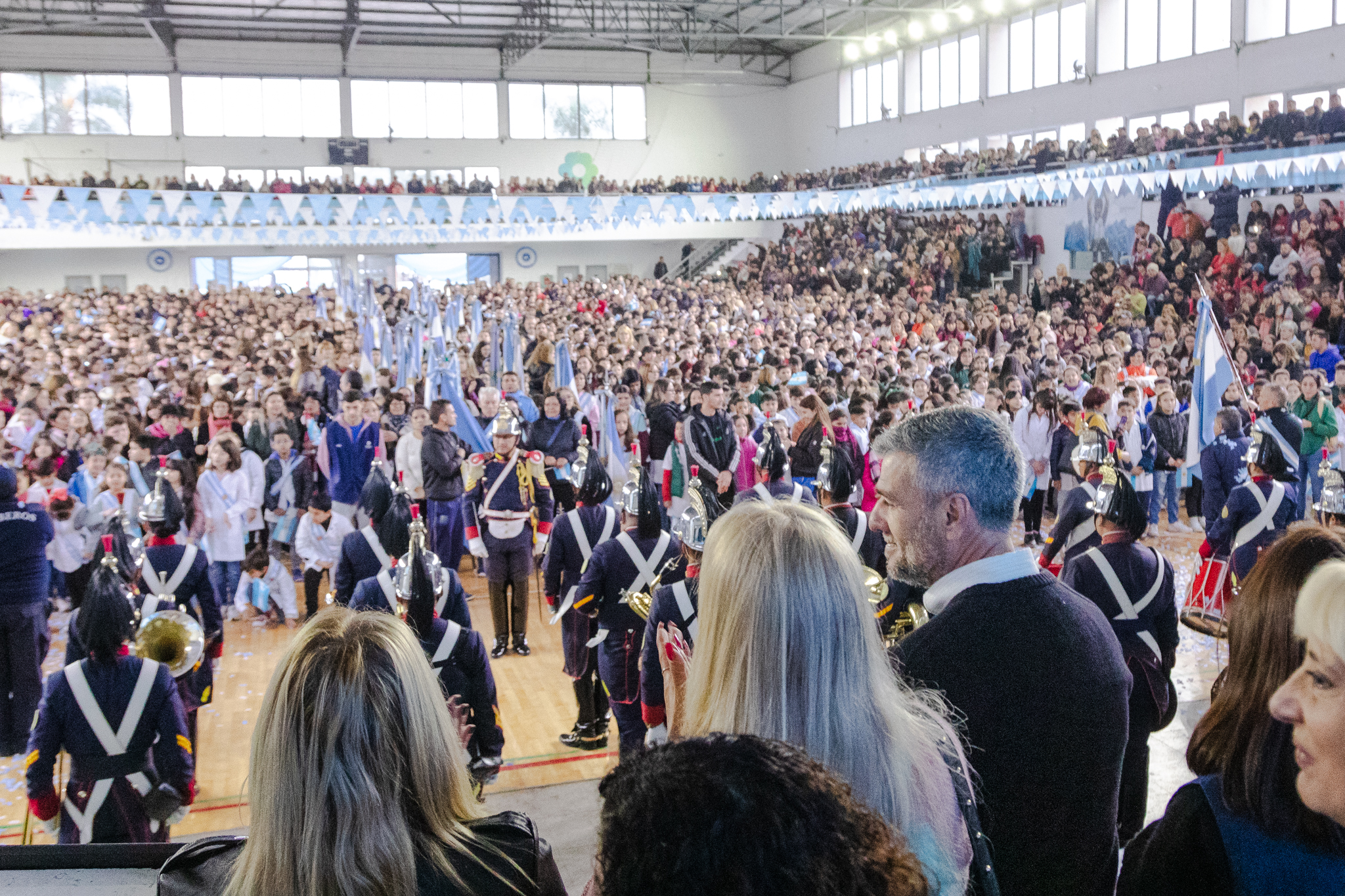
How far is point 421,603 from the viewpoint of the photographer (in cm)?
406

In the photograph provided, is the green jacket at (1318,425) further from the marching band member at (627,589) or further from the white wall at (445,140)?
the white wall at (445,140)

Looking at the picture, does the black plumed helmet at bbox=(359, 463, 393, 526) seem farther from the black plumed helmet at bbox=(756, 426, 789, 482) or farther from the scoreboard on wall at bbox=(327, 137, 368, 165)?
the scoreboard on wall at bbox=(327, 137, 368, 165)

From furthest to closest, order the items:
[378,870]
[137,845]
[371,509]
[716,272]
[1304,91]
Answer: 1. [716,272]
2. [1304,91]
3. [371,509]
4. [137,845]
5. [378,870]

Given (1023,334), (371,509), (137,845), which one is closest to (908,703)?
(137,845)

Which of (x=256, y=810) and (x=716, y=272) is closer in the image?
(x=256, y=810)

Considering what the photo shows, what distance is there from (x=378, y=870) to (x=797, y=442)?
727 centimetres

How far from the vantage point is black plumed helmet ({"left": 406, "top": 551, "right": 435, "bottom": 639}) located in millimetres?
4039

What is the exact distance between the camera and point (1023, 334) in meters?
16.0

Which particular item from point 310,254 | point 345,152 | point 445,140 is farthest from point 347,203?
point 445,140

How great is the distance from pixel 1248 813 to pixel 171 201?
2451 cm

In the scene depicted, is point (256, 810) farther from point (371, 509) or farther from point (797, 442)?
point (797, 442)

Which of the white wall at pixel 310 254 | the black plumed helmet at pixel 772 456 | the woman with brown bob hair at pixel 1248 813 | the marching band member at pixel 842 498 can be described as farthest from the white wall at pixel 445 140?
the woman with brown bob hair at pixel 1248 813

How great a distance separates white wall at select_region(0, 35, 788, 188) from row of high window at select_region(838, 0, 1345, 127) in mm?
5657

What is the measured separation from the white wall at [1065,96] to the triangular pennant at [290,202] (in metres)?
17.3
